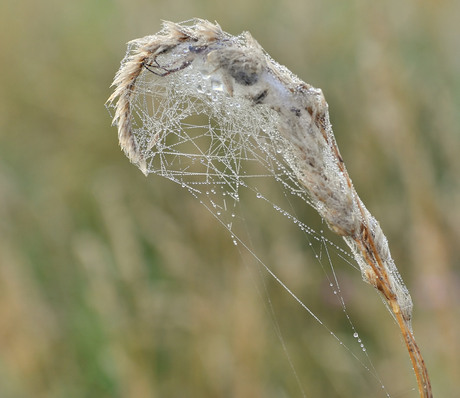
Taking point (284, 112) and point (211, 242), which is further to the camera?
point (211, 242)

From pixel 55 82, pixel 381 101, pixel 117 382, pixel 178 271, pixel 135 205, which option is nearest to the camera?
pixel 381 101

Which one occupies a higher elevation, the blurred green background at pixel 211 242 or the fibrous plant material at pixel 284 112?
the fibrous plant material at pixel 284 112

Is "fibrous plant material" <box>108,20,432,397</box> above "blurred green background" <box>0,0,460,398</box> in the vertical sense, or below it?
above

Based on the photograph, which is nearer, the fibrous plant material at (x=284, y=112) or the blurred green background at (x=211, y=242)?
the fibrous plant material at (x=284, y=112)

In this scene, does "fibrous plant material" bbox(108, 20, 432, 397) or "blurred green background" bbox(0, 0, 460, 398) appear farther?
"blurred green background" bbox(0, 0, 460, 398)

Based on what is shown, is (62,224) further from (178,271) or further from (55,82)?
(55,82)

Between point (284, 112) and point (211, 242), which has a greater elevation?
point (284, 112)

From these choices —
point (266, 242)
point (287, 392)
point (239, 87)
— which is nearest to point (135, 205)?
point (266, 242)

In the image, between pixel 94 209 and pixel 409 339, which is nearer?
pixel 409 339
